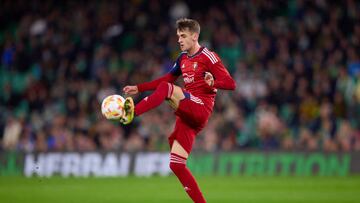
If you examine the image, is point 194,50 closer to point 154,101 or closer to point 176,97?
point 176,97

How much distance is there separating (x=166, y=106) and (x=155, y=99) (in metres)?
12.5

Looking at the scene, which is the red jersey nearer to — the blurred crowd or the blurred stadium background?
the blurred stadium background

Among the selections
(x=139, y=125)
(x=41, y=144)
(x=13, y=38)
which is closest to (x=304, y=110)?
(x=139, y=125)

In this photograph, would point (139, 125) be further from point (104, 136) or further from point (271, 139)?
point (271, 139)

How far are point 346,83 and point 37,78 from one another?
30.6ft

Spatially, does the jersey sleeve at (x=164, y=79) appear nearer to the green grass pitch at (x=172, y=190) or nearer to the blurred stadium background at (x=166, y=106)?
the green grass pitch at (x=172, y=190)

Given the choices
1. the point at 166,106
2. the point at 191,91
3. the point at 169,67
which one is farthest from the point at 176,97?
the point at 169,67

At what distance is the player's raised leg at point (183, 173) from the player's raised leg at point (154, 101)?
2.27ft

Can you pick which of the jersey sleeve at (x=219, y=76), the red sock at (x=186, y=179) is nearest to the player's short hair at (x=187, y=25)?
the jersey sleeve at (x=219, y=76)

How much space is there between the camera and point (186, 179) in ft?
32.4

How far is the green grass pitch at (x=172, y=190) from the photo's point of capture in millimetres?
13133

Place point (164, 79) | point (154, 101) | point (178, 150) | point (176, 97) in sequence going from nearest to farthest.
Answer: point (154, 101) → point (176, 97) → point (178, 150) → point (164, 79)

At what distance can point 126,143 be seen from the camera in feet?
69.6

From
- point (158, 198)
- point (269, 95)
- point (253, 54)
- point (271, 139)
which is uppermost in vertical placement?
point (253, 54)
